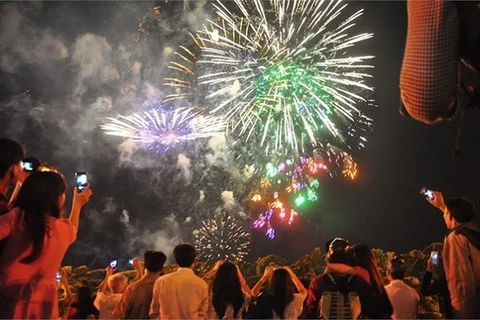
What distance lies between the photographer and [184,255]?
4.25 m

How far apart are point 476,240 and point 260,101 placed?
38.9 feet

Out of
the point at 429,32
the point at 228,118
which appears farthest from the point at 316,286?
the point at 228,118

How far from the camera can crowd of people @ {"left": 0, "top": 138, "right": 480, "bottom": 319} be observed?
8.57 feet

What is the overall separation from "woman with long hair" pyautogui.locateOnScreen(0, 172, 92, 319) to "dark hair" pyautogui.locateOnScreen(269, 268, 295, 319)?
220cm

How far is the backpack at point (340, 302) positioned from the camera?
353 centimetres

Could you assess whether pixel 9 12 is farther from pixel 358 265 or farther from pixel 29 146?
pixel 358 265

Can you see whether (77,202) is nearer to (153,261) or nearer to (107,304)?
(153,261)

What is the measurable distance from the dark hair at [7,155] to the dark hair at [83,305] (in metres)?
3.04

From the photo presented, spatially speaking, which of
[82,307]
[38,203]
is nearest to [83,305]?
[82,307]

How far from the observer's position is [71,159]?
4006 centimetres

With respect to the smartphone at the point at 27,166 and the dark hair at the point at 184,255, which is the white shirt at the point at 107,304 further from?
the smartphone at the point at 27,166

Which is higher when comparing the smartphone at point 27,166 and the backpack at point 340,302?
the smartphone at point 27,166

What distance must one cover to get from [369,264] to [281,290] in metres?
0.97

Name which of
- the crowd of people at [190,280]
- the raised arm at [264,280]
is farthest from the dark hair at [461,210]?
the raised arm at [264,280]
